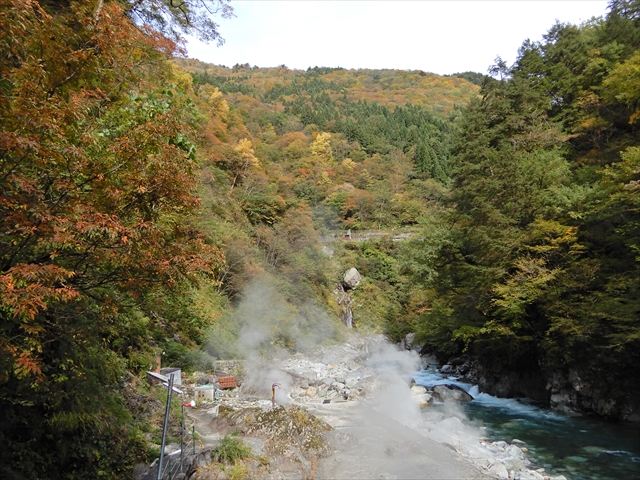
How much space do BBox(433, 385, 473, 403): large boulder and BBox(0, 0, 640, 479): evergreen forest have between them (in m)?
2.28

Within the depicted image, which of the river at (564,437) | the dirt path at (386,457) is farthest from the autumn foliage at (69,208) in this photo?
the river at (564,437)

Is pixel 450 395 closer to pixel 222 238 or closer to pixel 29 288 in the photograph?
pixel 222 238

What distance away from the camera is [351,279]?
39.0 m

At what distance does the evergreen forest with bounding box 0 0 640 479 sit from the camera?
3.17 m

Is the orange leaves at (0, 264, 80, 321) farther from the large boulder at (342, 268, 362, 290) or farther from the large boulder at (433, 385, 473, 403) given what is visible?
the large boulder at (342, 268, 362, 290)

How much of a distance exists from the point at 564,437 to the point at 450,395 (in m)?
4.86

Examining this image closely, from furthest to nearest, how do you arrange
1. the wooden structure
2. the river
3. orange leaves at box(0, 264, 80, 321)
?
the wooden structure
the river
orange leaves at box(0, 264, 80, 321)

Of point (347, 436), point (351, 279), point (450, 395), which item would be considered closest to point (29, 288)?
point (347, 436)

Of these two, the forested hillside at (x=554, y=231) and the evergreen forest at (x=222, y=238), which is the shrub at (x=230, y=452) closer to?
the evergreen forest at (x=222, y=238)

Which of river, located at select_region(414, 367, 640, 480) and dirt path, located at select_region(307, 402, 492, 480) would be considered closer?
dirt path, located at select_region(307, 402, 492, 480)

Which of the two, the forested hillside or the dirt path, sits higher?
the forested hillside

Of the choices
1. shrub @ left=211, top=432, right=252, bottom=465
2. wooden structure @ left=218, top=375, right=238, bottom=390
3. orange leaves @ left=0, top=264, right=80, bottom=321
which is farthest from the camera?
wooden structure @ left=218, top=375, right=238, bottom=390

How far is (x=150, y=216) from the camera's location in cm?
363

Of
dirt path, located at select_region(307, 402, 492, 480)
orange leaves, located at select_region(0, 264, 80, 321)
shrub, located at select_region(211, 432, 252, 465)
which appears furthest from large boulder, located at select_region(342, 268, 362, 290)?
orange leaves, located at select_region(0, 264, 80, 321)
